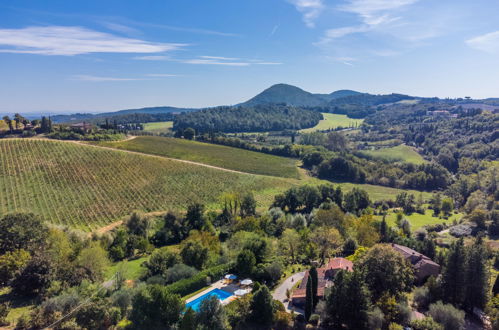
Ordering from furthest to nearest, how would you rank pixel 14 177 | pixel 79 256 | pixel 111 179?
1. pixel 111 179
2. pixel 14 177
3. pixel 79 256

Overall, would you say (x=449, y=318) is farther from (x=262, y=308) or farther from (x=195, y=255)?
(x=195, y=255)

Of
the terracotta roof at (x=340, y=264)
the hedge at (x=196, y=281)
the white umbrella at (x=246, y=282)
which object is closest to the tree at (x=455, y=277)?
the terracotta roof at (x=340, y=264)

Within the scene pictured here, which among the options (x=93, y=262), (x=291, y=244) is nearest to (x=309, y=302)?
(x=291, y=244)

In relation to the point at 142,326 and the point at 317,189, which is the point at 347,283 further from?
the point at 317,189

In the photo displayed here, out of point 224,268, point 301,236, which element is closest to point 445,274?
point 301,236

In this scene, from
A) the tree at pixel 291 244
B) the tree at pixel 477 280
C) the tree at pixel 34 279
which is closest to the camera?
the tree at pixel 34 279

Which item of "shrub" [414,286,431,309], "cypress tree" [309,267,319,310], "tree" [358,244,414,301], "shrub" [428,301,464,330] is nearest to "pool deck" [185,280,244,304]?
"cypress tree" [309,267,319,310]

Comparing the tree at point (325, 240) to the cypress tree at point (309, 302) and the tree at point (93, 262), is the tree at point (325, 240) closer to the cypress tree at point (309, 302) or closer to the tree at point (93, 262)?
the cypress tree at point (309, 302)

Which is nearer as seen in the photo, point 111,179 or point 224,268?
point 224,268
